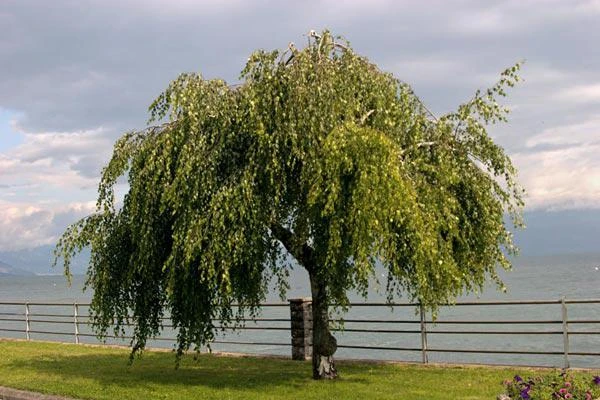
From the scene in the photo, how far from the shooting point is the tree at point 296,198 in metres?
10.2

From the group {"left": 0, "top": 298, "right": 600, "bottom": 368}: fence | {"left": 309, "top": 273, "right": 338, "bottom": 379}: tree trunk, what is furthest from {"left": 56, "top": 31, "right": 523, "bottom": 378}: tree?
{"left": 0, "top": 298, "right": 600, "bottom": 368}: fence

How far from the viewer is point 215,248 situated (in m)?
10.7

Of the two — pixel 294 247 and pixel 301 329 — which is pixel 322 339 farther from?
pixel 301 329

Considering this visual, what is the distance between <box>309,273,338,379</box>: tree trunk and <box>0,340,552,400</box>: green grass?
0.28m

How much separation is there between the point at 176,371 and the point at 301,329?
2855 mm

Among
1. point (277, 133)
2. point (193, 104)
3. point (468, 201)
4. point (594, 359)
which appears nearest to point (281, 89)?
point (277, 133)

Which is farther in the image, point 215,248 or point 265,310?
point 265,310

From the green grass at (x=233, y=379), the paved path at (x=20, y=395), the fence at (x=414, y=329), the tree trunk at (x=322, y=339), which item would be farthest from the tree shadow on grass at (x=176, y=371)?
the paved path at (x=20, y=395)

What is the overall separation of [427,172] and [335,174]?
1946 mm

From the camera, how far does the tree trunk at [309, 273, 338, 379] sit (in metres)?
12.4

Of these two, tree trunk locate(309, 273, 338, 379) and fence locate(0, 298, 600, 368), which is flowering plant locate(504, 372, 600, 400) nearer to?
fence locate(0, 298, 600, 368)

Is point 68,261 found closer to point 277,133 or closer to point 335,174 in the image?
point 277,133

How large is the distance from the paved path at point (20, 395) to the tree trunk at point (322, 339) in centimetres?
414

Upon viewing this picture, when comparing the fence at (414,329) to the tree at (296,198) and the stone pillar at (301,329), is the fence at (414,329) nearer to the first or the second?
the stone pillar at (301,329)
